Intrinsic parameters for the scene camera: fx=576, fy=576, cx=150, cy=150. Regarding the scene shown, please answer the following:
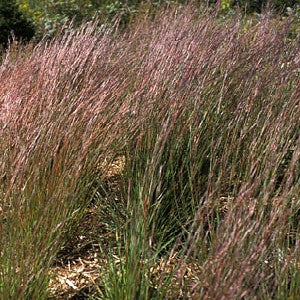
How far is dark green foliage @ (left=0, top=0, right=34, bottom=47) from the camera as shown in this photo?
21.2 feet

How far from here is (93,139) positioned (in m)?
2.75

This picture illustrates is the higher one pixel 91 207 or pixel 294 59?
pixel 294 59

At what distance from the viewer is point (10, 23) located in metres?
6.48

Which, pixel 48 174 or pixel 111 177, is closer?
pixel 48 174

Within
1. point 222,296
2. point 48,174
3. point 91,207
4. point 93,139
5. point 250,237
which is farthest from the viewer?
point 91,207

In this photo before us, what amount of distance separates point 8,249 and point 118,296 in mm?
432

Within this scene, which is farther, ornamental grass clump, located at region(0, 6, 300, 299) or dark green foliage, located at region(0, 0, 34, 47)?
dark green foliage, located at region(0, 0, 34, 47)

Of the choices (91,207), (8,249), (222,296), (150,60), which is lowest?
(91,207)

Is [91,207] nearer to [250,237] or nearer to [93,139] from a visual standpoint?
[93,139]

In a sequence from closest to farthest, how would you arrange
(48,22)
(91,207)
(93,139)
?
1. (93,139)
2. (91,207)
3. (48,22)

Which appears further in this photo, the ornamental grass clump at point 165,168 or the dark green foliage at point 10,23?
the dark green foliage at point 10,23

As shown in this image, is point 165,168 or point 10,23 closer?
point 165,168

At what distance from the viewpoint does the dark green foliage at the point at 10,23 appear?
6457 millimetres

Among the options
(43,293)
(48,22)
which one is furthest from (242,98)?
(48,22)
